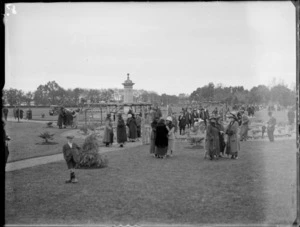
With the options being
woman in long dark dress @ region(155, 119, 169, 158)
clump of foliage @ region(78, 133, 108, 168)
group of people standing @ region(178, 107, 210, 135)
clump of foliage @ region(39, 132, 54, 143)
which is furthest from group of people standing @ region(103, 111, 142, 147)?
clump of foliage @ region(78, 133, 108, 168)

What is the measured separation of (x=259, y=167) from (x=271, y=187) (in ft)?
9.89

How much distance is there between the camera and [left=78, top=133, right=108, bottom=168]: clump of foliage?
33.8 feet

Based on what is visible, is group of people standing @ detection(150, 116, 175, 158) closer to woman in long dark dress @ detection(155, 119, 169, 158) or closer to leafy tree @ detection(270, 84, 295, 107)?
woman in long dark dress @ detection(155, 119, 169, 158)

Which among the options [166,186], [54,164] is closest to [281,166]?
[166,186]

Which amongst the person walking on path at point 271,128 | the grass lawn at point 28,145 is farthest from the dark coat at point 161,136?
the person walking on path at point 271,128

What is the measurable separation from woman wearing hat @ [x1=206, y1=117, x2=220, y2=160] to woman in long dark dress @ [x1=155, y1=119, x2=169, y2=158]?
1.65m

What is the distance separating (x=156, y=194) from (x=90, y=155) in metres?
3.37

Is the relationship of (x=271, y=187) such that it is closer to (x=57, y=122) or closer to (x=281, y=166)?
A: (x=281, y=166)

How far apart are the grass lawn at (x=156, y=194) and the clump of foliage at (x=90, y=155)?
1.00ft

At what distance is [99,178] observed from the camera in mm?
9289

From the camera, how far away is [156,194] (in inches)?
303

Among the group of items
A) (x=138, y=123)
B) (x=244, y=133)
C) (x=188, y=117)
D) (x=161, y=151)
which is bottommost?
(x=161, y=151)

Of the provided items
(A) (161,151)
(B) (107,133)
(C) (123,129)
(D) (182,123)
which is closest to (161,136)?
(A) (161,151)

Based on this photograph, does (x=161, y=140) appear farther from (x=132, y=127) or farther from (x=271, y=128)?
(x=271, y=128)
